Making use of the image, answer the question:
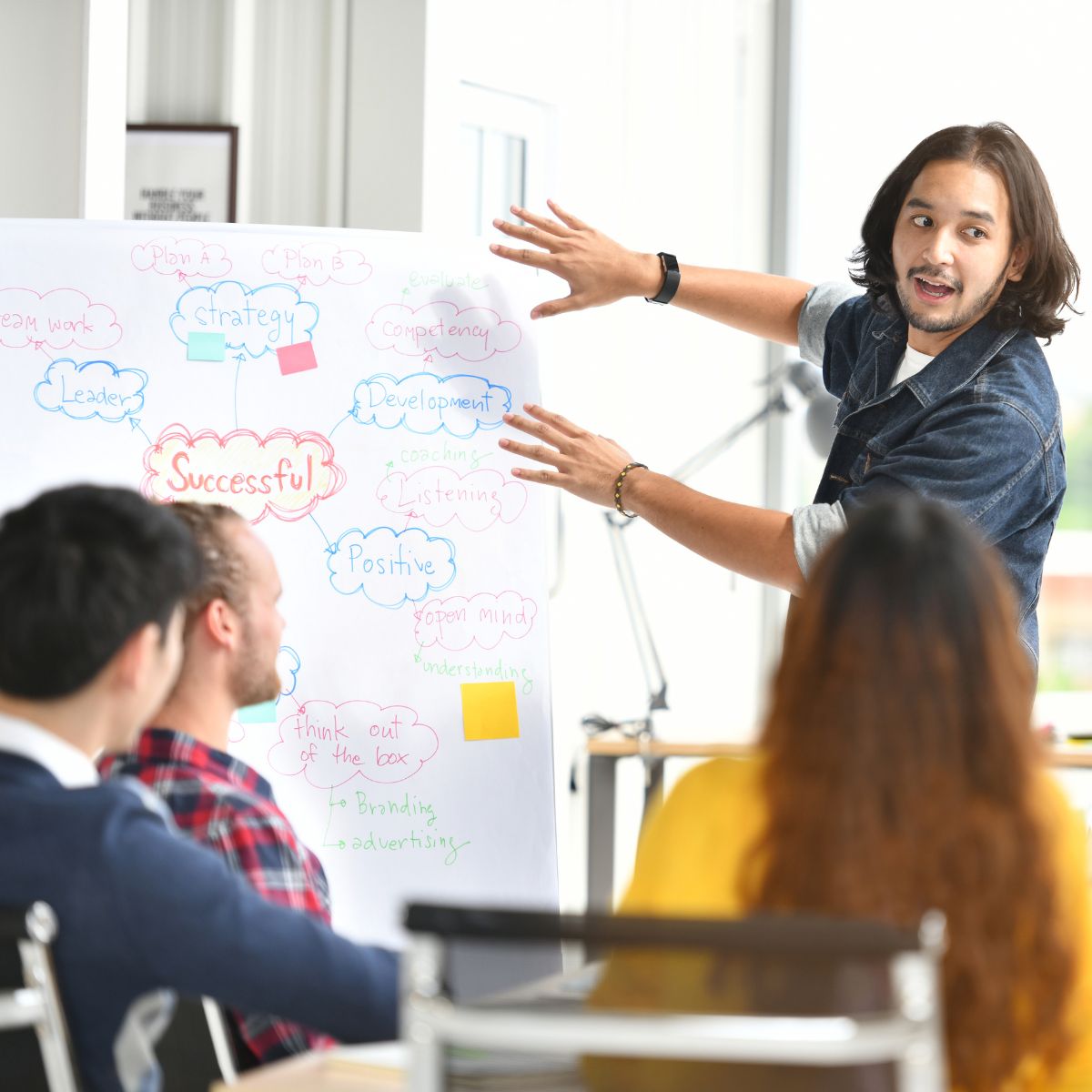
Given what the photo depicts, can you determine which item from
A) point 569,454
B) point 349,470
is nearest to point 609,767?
point 569,454

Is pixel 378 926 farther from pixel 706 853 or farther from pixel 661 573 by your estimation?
pixel 661 573

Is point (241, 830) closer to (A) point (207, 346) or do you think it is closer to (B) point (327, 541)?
(B) point (327, 541)

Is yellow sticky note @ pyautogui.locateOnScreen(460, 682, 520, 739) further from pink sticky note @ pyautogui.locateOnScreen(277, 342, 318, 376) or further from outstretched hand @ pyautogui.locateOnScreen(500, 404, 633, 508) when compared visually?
pink sticky note @ pyautogui.locateOnScreen(277, 342, 318, 376)

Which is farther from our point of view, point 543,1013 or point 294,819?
point 294,819

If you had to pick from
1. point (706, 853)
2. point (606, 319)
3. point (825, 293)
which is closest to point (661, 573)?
point (606, 319)

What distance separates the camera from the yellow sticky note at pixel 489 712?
226 centimetres

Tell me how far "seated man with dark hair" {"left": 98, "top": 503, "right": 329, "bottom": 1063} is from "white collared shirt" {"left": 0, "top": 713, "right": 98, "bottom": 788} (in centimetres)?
27

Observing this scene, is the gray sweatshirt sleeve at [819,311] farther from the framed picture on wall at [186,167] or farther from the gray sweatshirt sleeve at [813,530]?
the framed picture on wall at [186,167]

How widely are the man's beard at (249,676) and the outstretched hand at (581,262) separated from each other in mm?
894

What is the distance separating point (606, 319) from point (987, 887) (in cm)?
310

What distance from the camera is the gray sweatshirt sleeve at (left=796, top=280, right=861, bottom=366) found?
2.63 meters

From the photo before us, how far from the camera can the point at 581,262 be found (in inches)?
96.6

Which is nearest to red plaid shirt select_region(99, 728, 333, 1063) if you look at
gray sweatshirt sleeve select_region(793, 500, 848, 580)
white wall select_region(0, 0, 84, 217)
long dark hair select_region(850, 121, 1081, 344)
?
gray sweatshirt sleeve select_region(793, 500, 848, 580)

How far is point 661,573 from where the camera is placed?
4.06 metres
